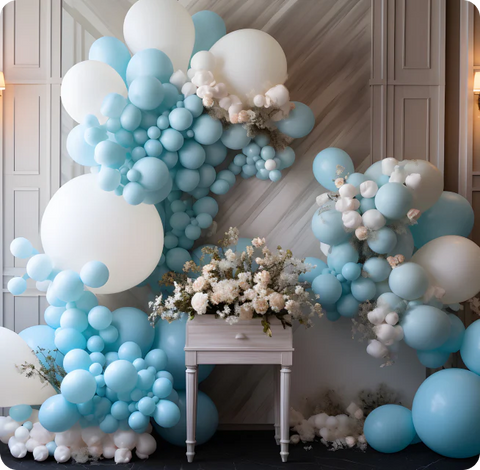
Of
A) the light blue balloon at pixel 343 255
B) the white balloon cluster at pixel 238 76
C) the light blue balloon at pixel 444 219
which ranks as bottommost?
the light blue balloon at pixel 343 255

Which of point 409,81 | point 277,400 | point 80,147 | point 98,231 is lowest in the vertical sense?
point 277,400

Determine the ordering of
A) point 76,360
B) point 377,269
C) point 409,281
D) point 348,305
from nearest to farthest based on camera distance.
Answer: point 76,360 → point 409,281 → point 377,269 → point 348,305

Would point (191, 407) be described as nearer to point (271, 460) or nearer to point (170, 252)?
point (271, 460)

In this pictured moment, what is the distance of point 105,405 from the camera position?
8.80 feet

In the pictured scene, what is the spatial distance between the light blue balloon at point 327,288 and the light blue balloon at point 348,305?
0.09m

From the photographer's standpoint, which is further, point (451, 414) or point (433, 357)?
point (433, 357)

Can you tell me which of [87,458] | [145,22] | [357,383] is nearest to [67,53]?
[145,22]

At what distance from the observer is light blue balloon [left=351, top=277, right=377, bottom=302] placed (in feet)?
9.56

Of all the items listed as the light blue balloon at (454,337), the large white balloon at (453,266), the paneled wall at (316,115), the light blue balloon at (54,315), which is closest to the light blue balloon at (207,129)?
the paneled wall at (316,115)

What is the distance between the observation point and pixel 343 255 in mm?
2906

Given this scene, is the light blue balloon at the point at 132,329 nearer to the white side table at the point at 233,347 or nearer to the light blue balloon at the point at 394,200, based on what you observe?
the white side table at the point at 233,347

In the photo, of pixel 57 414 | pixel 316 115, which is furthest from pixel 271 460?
pixel 316 115

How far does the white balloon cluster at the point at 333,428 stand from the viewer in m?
3.01

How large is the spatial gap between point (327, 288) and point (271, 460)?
983mm
